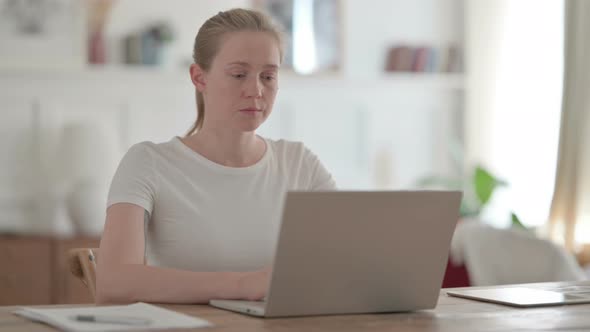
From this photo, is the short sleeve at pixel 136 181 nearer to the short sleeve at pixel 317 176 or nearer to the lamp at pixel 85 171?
the short sleeve at pixel 317 176

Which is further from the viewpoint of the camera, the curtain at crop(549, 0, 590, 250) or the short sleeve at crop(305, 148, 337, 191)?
the curtain at crop(549, 0, 590, 250)

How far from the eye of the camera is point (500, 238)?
4.48 m

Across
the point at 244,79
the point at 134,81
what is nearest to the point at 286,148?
the point at 244,79

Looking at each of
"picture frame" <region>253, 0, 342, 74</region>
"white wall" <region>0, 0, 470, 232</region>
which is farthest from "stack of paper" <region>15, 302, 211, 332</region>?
"picture frame" <region>253, 0, 342, 74</region>

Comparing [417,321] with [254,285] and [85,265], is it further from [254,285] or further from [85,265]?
[85,265]

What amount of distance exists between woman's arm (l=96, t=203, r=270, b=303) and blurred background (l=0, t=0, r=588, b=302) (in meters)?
3.14

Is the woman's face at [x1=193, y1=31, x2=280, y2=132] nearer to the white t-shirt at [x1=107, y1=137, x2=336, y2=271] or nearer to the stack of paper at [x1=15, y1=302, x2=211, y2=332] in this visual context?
the white t-shirt at [x1=107, y1=137, x2=336, y2=271]

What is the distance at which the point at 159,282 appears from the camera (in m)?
1.93

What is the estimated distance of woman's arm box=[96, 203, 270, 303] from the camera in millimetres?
1901

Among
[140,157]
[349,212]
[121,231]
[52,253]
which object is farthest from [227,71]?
[52,253]

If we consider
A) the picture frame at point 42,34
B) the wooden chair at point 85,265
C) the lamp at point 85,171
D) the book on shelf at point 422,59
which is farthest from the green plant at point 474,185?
the wooden chair at point 85,265

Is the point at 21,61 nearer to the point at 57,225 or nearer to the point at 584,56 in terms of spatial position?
the point at 57,225

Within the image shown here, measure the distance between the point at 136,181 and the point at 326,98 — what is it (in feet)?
12.5

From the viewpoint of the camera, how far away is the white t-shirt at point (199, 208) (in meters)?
2.30
